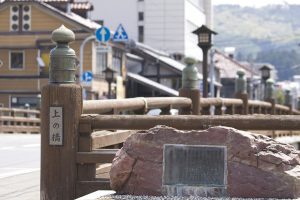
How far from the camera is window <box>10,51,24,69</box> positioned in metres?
50.2

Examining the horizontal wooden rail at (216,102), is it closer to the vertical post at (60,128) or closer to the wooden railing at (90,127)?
the wooden railing at (90,127)

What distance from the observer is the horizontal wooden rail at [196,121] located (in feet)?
24.7

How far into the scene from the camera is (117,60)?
53000mm

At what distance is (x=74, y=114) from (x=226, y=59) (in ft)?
280

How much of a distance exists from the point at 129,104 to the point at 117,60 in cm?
4283

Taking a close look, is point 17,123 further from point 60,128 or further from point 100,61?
point 60,128

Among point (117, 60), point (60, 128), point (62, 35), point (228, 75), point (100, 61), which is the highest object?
point (228, 75)

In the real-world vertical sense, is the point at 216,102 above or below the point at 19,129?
above

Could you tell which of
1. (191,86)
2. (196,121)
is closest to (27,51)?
(191,86)

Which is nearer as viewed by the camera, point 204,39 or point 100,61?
point 204,39

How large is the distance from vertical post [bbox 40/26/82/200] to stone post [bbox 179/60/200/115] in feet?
21.8

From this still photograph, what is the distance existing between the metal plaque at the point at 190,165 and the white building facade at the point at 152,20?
227 feet

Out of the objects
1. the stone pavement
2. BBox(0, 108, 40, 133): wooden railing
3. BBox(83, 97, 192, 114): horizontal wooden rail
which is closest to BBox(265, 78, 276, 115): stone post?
BBox(0, 108, 40, 133): wooden railing

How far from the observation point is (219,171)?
22.7 feet
